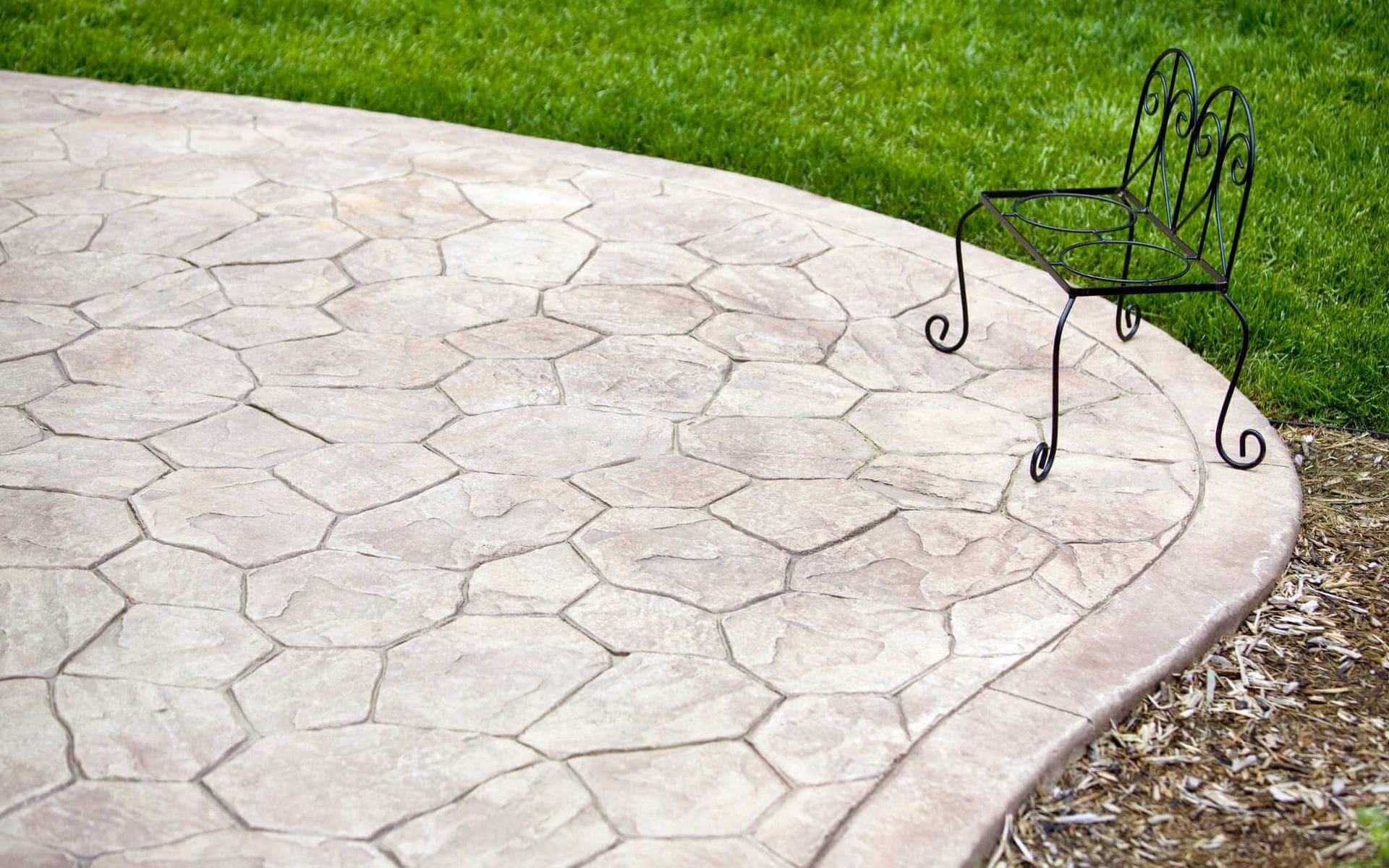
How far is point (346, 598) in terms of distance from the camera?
3.37 metres

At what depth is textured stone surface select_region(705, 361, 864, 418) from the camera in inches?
172

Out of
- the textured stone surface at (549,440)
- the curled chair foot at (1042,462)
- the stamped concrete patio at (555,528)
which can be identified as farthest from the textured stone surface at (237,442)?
the curled chair foot at (1042,462)

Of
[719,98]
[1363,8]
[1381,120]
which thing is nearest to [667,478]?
[719,98]

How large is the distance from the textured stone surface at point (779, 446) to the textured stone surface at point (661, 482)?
0.07m

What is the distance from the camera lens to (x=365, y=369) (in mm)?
4457

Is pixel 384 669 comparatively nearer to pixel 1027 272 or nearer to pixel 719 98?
pixel 1027 272

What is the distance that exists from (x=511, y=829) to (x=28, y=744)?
1.08 meters

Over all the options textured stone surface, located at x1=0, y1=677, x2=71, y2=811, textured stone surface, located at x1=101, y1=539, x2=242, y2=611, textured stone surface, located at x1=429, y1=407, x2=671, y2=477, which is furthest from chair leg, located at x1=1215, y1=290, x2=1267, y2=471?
textured stone surface, located at x1=0, y1=677, x2=71, y2=811

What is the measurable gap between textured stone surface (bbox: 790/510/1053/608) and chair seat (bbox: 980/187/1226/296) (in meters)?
1.06

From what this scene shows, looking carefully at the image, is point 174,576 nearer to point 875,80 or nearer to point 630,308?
point 630,308

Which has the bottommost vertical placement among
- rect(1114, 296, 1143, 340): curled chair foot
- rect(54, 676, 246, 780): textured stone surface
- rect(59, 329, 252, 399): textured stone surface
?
rect(54, 676, 246, 780): textured stone surface

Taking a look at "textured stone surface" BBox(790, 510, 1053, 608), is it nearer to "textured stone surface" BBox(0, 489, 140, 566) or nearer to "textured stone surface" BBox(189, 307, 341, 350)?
"textured stone surface" BBox(0, 489, 140, 566)

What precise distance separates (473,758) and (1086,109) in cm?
505

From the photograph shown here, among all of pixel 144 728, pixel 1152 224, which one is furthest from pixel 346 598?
pixel 1152 224
